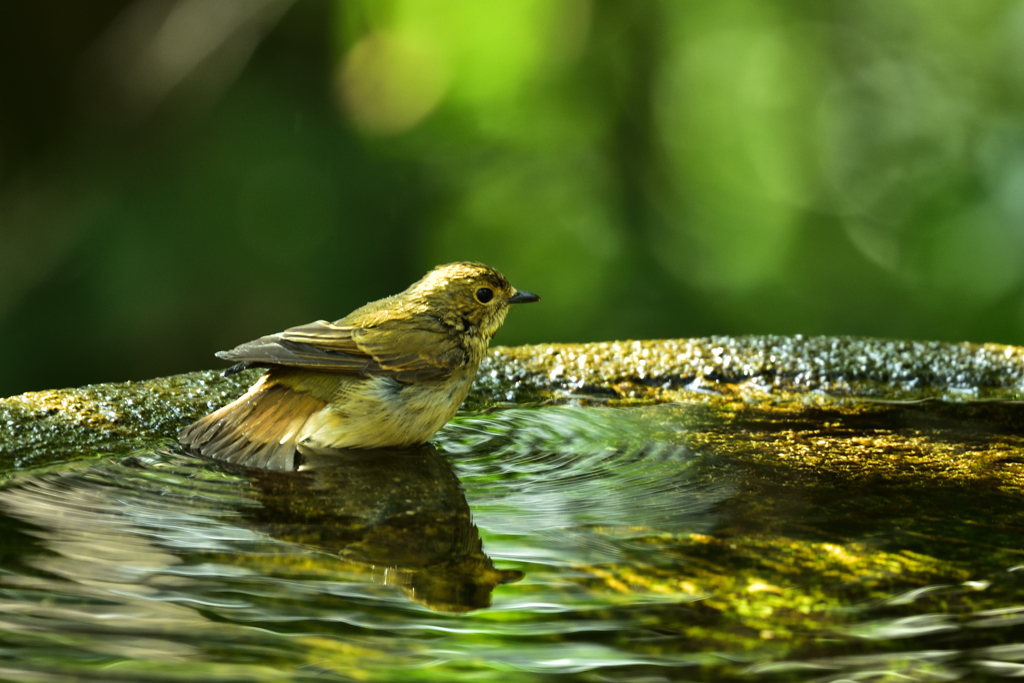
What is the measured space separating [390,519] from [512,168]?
7.21 meters

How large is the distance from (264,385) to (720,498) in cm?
151

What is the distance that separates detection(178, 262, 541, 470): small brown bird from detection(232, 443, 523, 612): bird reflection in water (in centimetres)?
8

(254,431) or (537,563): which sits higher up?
(254,431)

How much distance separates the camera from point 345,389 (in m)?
3.26

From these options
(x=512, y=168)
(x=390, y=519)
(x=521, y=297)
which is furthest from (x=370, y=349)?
(x=512, y=168)

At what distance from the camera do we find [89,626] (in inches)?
64.8

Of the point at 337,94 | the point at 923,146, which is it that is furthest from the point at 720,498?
the point at 923,146

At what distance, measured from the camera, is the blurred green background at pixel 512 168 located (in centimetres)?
781

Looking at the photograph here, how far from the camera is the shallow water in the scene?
1.55 metres

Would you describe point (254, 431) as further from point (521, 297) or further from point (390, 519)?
point (521, 297)

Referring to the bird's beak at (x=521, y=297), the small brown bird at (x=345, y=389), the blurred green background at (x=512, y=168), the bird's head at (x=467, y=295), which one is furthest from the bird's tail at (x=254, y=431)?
the blurred green background at (x=512, y=168)

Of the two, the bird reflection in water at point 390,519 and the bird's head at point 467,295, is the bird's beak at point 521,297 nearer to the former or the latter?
the bird's head at point 467,295

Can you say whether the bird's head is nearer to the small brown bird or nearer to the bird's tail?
the small brown bird

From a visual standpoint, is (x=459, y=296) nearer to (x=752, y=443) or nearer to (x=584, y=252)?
(x=752, y=443)
